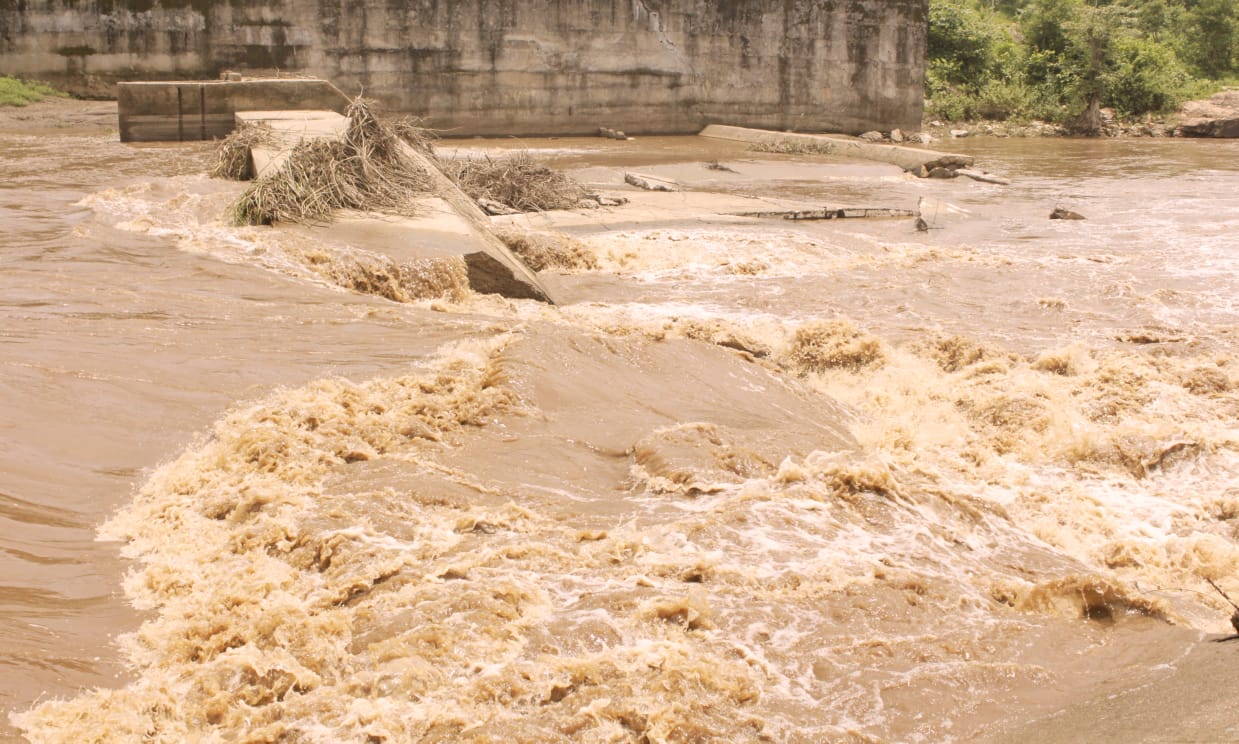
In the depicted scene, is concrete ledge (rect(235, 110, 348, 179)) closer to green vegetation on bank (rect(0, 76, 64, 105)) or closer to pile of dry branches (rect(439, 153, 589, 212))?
pile of dry branches (rect(439, 153, 589, 212))

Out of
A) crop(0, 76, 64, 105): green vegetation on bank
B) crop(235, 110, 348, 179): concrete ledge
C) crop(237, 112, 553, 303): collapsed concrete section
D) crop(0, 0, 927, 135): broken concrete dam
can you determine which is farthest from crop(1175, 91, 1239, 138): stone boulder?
crop(0, 76, 64, 105): green vegetation on bank

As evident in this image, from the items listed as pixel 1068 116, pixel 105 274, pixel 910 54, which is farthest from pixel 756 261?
pixel 1068 116

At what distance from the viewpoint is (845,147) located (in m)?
19.0

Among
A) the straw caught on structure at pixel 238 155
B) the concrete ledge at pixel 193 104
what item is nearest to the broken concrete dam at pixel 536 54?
the concrete ledge at pixel 193 104

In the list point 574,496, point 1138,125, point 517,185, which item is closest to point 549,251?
point 517,185

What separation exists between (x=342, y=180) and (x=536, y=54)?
455 inches

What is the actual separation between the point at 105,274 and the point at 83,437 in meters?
2.63

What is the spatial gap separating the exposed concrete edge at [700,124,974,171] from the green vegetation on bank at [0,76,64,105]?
11.1 meters

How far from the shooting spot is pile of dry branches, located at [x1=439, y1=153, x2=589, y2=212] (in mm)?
11750

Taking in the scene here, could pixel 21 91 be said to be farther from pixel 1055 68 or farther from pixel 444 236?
pixel 1055 68

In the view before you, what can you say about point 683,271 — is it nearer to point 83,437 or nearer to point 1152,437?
point 1152,437

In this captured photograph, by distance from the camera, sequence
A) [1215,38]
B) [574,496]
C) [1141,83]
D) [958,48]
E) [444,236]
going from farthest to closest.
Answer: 1. [1215,38]
2. [958,48]
3. [1141,83]
4. [444,236]
5. [574,496]

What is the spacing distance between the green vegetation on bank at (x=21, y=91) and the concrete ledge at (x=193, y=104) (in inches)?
124

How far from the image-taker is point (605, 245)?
34.0 feet
